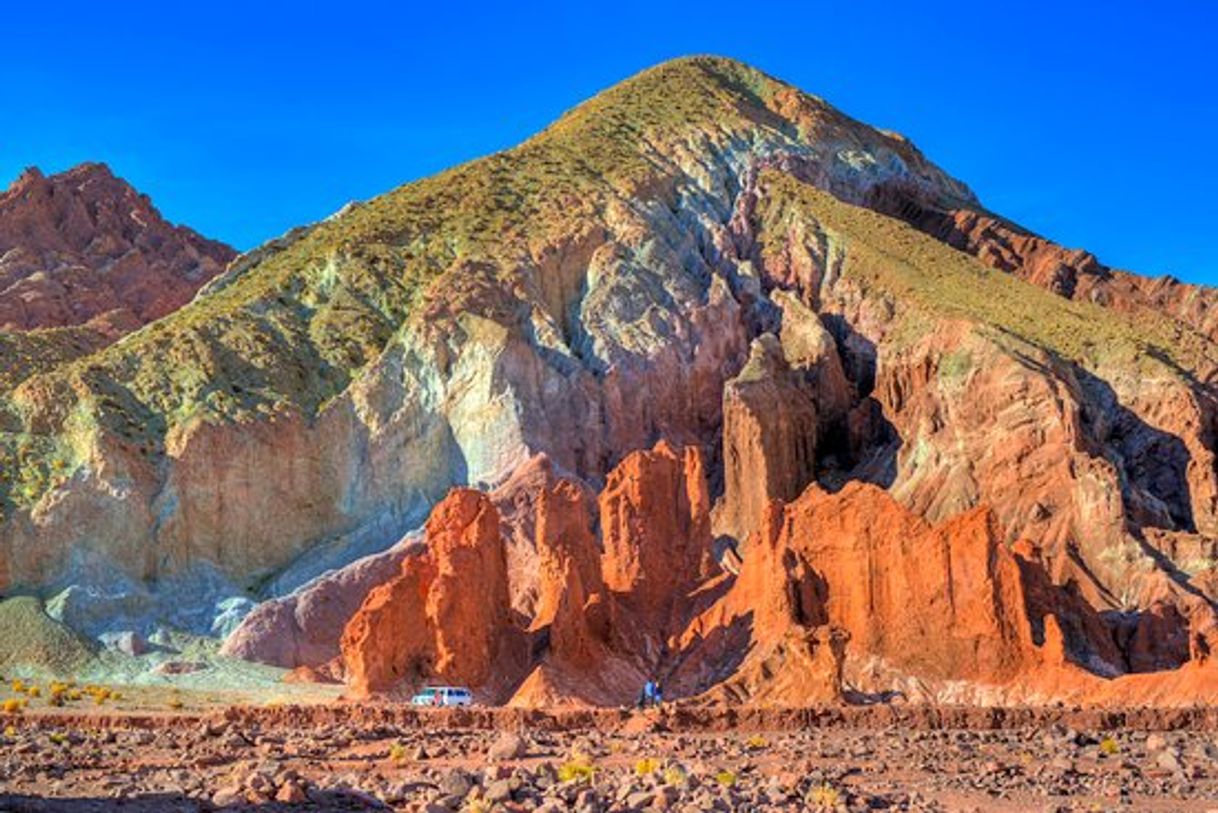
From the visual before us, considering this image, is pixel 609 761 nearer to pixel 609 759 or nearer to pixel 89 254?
pixel 609 759

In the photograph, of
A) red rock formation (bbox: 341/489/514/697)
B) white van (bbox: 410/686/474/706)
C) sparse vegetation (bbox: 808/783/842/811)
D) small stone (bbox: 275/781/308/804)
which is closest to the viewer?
small stone (bbox: 275/781/308/804)

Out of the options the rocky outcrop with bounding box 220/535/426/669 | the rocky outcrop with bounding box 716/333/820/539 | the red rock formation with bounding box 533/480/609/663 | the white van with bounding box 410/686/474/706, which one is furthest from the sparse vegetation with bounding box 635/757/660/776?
the rocky outcrop with bounding box 716/333/820/539

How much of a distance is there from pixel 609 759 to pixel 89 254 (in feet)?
436

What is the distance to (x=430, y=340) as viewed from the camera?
330 feet

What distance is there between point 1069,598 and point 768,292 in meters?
46.9

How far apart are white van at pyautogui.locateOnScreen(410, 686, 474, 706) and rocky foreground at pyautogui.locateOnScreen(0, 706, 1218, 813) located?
317 inches

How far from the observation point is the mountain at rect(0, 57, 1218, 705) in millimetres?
69188

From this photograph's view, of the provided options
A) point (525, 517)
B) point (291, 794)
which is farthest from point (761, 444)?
point (291, 794)

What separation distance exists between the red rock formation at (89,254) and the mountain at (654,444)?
30658 millimetres

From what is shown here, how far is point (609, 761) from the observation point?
36156 mm

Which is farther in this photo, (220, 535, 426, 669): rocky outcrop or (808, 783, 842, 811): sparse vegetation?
(220, 535, 426, 669): rocky outcrop

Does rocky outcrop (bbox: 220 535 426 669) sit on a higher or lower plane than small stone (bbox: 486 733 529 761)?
higher

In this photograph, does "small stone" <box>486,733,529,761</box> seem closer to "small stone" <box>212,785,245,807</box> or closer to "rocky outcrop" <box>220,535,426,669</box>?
"small stone" <box>212,785,245,807</box>

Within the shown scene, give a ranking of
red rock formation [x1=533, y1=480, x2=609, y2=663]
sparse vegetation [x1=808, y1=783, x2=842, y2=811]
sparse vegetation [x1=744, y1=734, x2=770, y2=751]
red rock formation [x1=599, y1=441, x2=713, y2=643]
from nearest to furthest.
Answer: sparse vegetation [x1=808, y1=783, x2=842, y2=811]
sparse vegetation [x1=744, y1=734, x2=770, y2=751]
red rock formation [x1=533, y1=480, x2=609, y2=663]
red rock formation [x1=599, y1=441, x2=713, y2=643]
